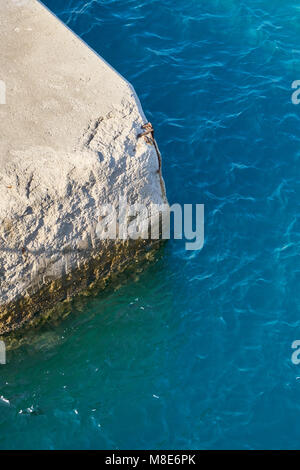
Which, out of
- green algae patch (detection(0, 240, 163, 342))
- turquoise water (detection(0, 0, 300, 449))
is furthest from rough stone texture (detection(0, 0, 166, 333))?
turquoise water (detection(0, 0, 300, 449))

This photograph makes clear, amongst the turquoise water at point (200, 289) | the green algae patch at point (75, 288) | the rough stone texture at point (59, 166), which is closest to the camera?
the rough stone texture at point (59, 166)

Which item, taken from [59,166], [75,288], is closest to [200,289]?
[75,288]

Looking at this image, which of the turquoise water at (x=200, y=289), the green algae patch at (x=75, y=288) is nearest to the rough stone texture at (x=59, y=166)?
the green algae patch at (x=75, y=288)

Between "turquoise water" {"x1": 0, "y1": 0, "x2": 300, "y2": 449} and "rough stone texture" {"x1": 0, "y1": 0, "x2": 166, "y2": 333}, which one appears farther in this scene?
"turquoise water" {"x1": 0, "y1": 0, "x2": 300, "y2": 449}

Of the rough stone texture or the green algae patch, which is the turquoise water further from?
the rough stone texture

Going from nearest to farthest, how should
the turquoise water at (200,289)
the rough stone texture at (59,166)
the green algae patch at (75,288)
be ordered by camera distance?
the rough stone texture at (59,166) < the turquoise water at (200,289) < the green algae patch at (75,288)

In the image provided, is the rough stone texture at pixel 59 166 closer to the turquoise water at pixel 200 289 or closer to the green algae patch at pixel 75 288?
the green algae patch at pixel 75 288
